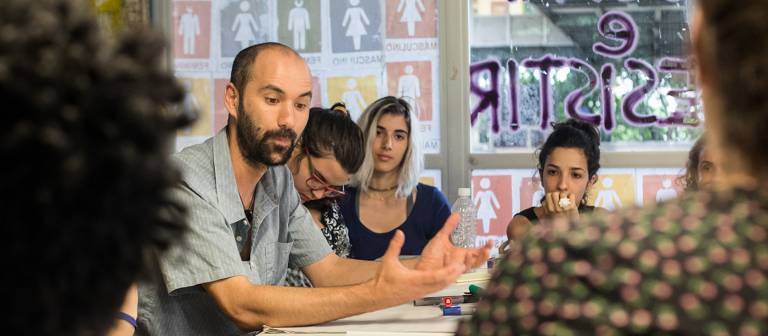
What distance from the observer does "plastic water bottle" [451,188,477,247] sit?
3.94 m

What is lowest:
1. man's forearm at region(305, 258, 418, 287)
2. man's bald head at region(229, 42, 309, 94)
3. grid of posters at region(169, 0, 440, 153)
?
man's forearm at region(305, 258, 418, 287)

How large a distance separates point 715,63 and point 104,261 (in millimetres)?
443

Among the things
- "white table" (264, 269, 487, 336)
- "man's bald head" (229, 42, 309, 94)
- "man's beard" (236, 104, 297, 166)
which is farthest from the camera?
"man's bald head" (229, 42, 309, 94)

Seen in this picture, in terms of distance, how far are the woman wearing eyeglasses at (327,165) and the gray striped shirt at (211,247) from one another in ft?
2.58

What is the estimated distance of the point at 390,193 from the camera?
14.0 ft

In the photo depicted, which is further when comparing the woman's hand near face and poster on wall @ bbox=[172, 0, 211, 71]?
poster on wall @ bbox=[172, 0, 211, 71]

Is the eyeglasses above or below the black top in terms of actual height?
above

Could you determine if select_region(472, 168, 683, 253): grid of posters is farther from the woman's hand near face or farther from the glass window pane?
the woman's hand near face

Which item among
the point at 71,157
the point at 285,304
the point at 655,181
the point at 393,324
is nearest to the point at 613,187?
the point at 655,181

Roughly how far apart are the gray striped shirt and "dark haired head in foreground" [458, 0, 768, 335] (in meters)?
1.53

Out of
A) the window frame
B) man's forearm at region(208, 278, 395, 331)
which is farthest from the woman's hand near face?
man's forearm at region(208, 278, 395, 331)

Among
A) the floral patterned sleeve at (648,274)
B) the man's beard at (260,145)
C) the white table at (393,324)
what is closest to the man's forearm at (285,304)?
the white table at (393,324)

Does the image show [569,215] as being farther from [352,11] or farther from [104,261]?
[104,261]

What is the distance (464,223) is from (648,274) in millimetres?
3285
